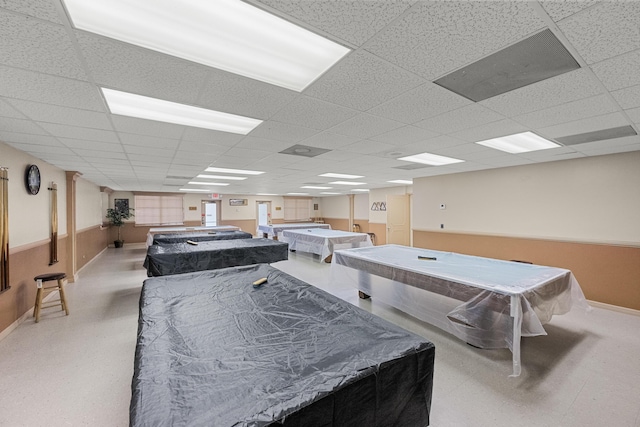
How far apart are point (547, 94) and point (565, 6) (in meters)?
1.10

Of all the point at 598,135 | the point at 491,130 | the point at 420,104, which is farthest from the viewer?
the point at 598,135

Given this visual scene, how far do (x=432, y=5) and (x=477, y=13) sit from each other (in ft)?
0.76

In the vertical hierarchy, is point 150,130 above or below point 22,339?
above

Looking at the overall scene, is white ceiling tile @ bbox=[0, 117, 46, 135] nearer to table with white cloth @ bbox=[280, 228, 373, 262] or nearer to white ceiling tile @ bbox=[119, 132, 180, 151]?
white ceiling tile @ bbox=[119, 132, 180, 151]

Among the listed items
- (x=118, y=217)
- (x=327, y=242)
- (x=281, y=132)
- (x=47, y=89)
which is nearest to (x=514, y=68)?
(x=281, y=132)

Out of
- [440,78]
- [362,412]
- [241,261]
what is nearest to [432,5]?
[440,78]

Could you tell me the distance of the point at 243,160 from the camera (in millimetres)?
4438

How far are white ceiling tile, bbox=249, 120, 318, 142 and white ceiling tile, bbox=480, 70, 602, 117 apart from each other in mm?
1733

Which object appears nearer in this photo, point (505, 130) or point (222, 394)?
point (222, 394)

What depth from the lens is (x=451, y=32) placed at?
1.30m

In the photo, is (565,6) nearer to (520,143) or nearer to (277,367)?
(277,367)

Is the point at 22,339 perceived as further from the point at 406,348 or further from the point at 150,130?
the point at 406,348

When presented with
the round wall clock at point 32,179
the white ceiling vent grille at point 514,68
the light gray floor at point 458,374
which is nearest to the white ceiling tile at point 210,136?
the white ceiling vent grille at point 514,68

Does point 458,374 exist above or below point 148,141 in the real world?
below
